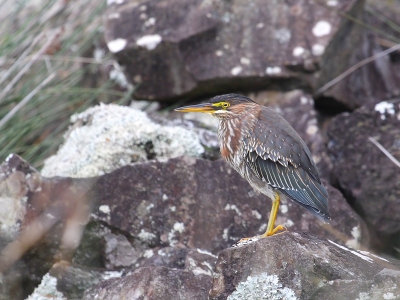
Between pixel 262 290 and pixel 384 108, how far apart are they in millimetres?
2037

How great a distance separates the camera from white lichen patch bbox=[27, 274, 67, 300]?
3562 mm

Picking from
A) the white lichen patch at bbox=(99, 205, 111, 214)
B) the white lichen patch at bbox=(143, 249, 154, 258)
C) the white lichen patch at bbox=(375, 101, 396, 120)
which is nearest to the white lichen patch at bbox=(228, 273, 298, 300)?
the white lichen patch at bbox=(143, 249, 154, 258)

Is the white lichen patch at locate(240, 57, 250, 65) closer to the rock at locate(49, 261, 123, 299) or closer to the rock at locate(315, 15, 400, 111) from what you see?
the rock at locate(315, 15, 400, 111)

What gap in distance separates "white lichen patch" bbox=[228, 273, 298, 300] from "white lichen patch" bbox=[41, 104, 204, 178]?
1511mm

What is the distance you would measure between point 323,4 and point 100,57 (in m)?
2.03

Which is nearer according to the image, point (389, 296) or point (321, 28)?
point (389, 296)

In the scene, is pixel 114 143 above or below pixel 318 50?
above

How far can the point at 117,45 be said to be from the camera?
523 centimetres

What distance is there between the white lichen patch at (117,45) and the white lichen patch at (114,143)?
751 mm

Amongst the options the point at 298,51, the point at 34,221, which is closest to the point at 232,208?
the point at 34,221

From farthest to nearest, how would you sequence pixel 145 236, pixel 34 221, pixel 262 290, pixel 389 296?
pixel 145 236
pixel 34 221
pixel 262 290
pixel 389 296

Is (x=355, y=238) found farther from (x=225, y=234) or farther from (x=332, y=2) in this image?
(x=332, y=2)

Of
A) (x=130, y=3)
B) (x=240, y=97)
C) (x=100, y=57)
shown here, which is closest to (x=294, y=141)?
(x=240, y=97)

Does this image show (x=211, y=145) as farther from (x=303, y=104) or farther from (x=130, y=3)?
(x=130, y=3)
